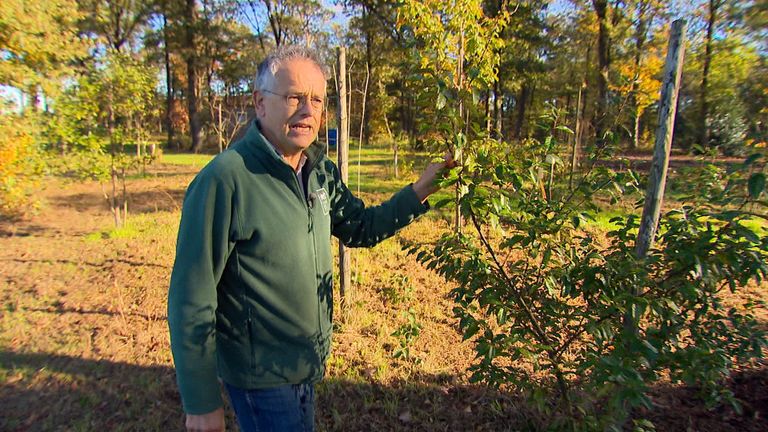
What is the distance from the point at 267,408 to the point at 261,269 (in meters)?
0.58

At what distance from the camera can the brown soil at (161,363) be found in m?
2.94

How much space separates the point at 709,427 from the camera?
8.73ft

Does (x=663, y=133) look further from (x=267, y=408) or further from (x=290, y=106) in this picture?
(x=267, y=408)

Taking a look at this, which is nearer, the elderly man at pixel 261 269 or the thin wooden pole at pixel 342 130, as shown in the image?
the elderly man at pixel 261 269

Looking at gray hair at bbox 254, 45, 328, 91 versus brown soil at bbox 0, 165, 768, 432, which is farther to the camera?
brown soil at bbox 0, 165, 768, 432

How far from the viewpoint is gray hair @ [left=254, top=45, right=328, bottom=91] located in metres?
1.56

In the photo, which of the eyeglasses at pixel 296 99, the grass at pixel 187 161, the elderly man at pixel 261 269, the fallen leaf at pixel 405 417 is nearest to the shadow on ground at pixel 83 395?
the fallen leaf at pixel 405 417

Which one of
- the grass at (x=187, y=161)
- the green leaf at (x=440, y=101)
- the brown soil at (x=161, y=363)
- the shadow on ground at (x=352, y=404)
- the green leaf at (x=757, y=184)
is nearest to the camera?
the green leaf at (x=757, y=184)

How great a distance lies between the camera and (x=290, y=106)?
156 cm

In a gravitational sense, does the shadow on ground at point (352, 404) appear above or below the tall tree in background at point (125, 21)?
below

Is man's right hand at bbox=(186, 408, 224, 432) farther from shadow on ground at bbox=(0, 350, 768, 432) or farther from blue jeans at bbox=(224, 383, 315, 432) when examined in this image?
shadow on ground at bbox=(0, 350, 768, 432)

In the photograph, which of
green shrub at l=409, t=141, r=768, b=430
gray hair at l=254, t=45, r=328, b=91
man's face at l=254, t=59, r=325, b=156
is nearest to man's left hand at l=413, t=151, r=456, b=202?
green shrub at l=409, t=141, r=768, b=430

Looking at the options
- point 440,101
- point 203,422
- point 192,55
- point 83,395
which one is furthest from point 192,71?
point 203,422

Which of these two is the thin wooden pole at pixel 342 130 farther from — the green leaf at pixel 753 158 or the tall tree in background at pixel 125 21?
the tall tree in background at pixel 125 21
